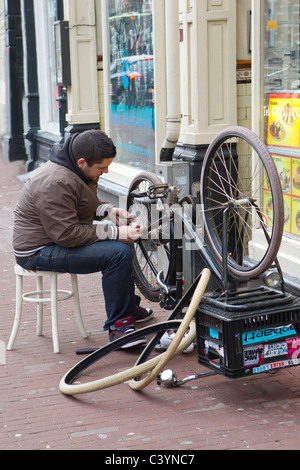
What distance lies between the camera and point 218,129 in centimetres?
622

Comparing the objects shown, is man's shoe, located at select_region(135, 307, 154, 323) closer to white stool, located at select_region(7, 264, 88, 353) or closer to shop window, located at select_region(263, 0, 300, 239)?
white stool, located at select_region(7, 264, 88, 353)

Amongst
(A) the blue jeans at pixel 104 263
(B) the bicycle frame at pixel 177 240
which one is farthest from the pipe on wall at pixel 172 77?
(A) the blue jeans at pixel 104 263

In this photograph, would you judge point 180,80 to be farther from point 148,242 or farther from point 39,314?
point 39,314

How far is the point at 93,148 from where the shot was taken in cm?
479

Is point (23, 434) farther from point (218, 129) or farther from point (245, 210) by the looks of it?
point (218, 129)

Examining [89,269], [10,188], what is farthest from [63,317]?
[10,188]

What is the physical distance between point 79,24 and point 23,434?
660cm

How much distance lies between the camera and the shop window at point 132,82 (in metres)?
7.97

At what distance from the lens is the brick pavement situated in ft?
12.1

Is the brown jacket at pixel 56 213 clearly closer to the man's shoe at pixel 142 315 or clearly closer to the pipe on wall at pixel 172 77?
the man's shoe at pixel 142 315

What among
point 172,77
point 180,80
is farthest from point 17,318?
point 180,80

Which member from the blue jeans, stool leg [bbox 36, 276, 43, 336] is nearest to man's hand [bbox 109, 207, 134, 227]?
the blue jeans

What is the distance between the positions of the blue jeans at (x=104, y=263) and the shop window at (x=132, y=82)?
10.8 ft
